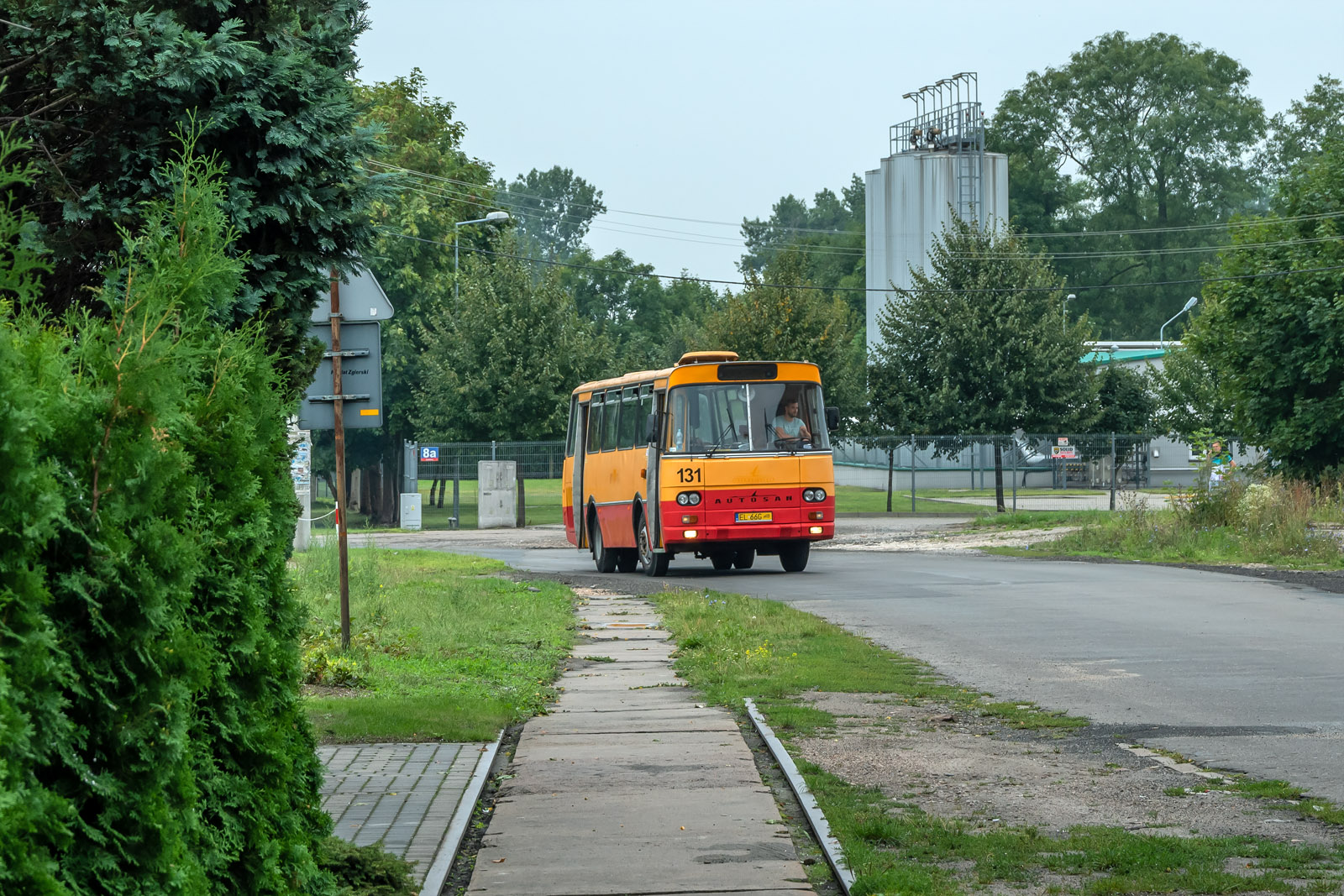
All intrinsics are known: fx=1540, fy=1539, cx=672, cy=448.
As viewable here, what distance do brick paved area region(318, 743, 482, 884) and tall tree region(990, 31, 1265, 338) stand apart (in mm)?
83812

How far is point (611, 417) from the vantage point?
2816 centimetres

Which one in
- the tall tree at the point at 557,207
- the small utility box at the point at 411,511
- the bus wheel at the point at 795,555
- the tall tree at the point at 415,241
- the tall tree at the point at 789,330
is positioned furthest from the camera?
the tall tree at the point at 557,207

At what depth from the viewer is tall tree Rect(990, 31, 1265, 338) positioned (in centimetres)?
8706

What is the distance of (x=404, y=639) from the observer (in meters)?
14.6

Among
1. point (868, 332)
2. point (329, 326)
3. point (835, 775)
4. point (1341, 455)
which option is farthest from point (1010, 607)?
point (868, 332)

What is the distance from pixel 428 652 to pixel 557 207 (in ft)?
497

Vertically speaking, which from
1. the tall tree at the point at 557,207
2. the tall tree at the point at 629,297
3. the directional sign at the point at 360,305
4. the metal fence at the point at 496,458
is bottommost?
the metal fence at the point at 496,458

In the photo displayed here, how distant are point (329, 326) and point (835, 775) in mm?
6804

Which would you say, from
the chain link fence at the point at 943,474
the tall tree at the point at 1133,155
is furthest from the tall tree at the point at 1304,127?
the chain link fence at the point at 943,474

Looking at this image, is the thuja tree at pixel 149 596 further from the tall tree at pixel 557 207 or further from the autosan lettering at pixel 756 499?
the tall tree at pixel 557 207

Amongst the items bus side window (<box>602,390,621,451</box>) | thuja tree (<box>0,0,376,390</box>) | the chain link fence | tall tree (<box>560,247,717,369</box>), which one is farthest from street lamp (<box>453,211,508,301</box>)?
tall tree (<box>560,247,717,369</box>)

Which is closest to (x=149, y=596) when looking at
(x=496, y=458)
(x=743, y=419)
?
(x=743, y=419)

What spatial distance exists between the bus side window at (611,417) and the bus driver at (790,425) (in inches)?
162

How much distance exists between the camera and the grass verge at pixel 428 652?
1009cm
